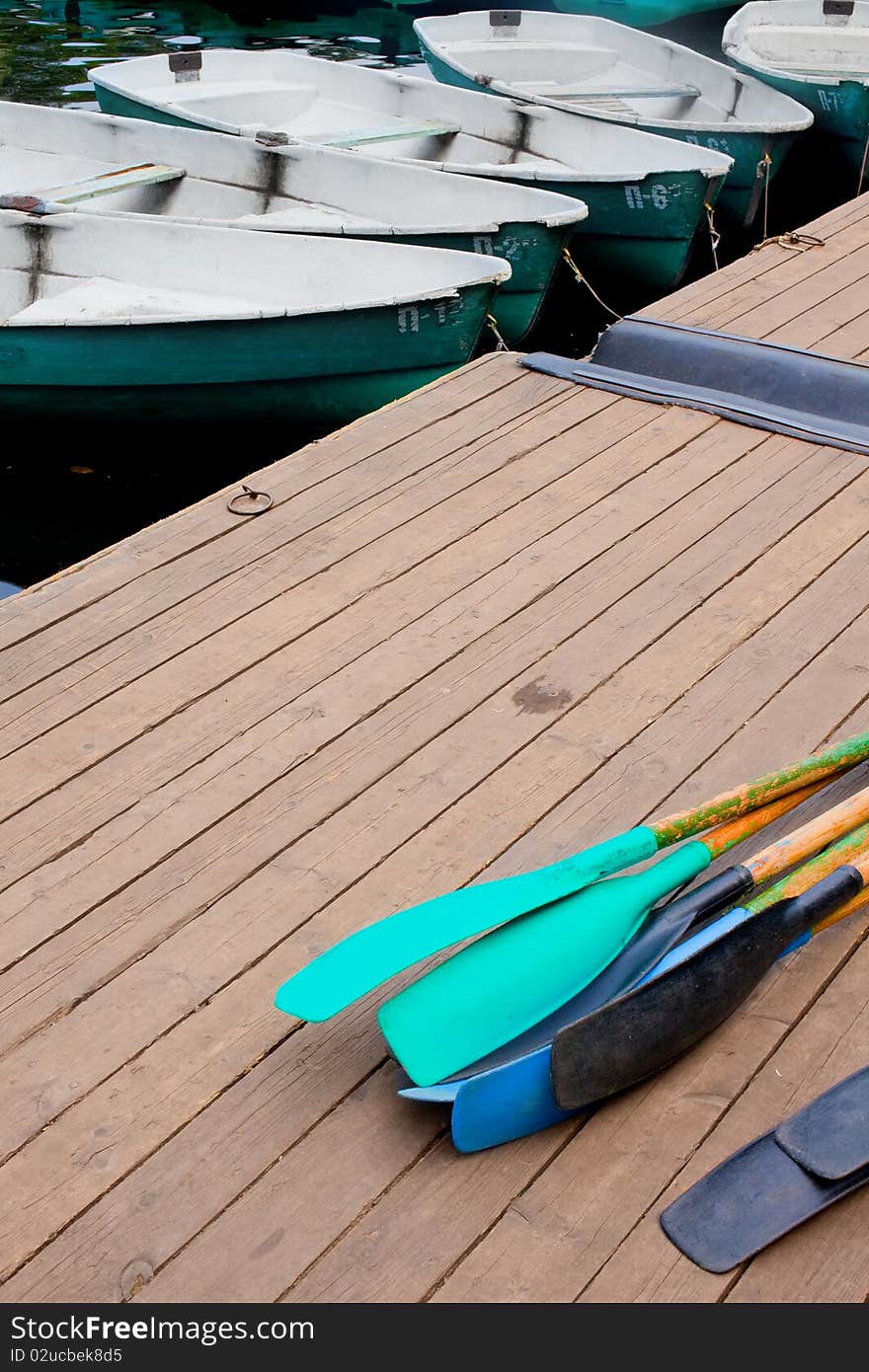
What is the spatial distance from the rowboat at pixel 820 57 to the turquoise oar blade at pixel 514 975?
374 inches

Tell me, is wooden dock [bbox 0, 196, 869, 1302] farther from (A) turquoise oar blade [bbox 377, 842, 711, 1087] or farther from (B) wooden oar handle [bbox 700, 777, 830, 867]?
(B) wooden oar handle [bbox 700, 777, 830, 867]

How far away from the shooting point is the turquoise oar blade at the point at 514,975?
2.23m

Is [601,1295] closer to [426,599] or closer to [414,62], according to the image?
[426,599]

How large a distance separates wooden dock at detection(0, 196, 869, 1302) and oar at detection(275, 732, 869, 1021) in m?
0.15

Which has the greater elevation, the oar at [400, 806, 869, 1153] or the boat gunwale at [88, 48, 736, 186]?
the boat gunwale at [88, 48, 736, 186]

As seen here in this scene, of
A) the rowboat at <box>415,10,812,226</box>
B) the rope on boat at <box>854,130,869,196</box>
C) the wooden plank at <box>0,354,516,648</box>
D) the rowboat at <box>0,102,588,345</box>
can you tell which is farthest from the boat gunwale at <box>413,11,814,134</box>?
the wooden plank at <box>0,354,516,648</box>

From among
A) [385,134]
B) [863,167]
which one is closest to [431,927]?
[385,134]

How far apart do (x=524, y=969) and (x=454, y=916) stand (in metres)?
0.16

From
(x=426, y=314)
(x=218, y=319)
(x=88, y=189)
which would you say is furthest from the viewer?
(x=88, y=189)

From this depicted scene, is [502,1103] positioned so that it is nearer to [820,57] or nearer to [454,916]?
[454,916]

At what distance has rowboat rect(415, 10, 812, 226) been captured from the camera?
9297 millimetres

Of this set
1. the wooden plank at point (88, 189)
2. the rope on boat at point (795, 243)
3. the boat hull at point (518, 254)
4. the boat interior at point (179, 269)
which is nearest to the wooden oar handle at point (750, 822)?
the boat interior at point (179, 269)

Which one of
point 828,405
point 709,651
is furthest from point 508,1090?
point 828,405

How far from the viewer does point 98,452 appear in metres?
6.72
